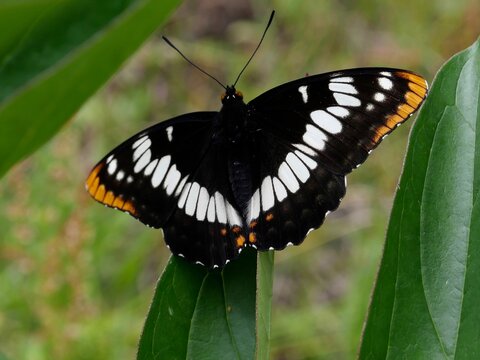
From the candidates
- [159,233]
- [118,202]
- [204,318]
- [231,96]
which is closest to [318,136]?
[231,96]

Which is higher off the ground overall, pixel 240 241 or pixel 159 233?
pixel 159 233

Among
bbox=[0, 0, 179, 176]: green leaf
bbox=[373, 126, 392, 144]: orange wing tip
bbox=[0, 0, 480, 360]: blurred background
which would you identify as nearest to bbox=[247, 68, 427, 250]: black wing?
bbox=[373, 126, 392, 144]: orange wing tip

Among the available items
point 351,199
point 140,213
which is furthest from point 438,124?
point 351,199

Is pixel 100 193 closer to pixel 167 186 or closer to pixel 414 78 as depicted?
pixel 167 186

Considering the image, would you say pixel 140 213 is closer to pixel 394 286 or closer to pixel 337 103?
pixel 337 103

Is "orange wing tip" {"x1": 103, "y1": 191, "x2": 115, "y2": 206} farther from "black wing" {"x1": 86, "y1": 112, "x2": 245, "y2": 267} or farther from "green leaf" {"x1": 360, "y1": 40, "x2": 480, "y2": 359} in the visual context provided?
"green leaf" {"x1": 360, "y1": 40, "x2": 480, "y2": 359}

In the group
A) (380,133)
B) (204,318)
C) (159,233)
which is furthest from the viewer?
(159,233)
